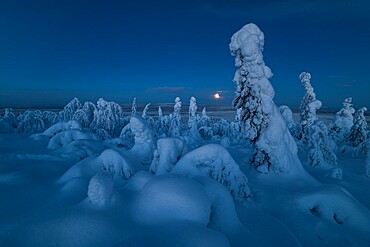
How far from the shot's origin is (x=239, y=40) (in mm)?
10141

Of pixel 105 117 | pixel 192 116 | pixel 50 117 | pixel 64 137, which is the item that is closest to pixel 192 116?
pixel 192 116

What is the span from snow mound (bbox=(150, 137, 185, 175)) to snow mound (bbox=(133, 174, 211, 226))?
131 inches

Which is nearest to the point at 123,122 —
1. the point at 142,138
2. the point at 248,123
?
the point at 142,138

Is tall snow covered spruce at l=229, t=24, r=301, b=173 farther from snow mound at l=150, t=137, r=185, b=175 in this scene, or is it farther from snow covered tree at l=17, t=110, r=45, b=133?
snow covered tree at l=17, t=110, r=45, b=133

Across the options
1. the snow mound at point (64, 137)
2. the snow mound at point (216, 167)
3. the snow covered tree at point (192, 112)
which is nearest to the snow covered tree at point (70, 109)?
the snow covered tree at point (192, 112)

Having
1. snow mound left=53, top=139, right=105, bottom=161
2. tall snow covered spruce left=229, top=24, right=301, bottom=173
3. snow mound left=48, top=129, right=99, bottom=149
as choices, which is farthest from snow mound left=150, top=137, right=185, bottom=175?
snow mound left=48, top=129, right=99, bottom=149

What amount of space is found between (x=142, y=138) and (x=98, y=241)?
27.3 ft

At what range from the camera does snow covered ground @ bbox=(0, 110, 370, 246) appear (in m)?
3.30

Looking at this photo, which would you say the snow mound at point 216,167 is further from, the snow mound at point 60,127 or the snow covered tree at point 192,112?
the snow covered tree at point 192,112

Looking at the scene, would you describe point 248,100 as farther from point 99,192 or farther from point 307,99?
point 307,99

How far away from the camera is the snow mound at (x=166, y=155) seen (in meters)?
7.64

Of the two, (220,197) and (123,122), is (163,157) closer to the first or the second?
(220,197)

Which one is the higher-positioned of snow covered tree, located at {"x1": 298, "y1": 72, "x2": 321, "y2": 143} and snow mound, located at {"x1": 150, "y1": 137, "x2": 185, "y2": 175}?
snow covered tree, located at {"x1": 298, "y1": 72, "x2": 321, "y2": 143}

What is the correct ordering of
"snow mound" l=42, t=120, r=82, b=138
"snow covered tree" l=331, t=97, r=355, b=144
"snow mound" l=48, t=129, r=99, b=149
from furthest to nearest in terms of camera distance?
"snow covered tree" l=331, t=97, r=355, b=144
"snow mound" l=42, t=120, r=82, b=138
"snow mound" l=48, t=129, r=99, b=149
